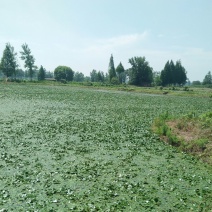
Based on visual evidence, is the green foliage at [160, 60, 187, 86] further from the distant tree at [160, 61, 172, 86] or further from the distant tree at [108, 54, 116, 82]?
the distant tree at [108, 54, 116, 82]

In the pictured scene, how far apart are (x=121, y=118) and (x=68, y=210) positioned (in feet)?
70.7

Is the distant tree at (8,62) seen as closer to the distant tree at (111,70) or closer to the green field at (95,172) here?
the distant tree at (111,70)

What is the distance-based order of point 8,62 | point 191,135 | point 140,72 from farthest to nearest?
1. point 140,72
2. point 8,62
3. point 191,135

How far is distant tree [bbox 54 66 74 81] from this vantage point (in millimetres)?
153750

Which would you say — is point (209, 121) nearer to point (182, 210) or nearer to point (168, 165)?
point (168, 165)

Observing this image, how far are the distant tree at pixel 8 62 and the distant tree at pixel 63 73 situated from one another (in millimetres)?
46582

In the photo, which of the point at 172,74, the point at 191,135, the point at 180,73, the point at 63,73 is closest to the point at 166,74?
the point at 172,74

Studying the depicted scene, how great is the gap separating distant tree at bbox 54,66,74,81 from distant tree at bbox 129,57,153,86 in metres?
48.7

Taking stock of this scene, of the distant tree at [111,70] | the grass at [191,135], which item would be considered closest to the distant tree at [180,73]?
the distant tree at [111,70]

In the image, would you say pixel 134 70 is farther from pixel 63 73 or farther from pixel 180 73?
pixel 63 73

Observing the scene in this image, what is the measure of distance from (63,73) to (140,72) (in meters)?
52.9

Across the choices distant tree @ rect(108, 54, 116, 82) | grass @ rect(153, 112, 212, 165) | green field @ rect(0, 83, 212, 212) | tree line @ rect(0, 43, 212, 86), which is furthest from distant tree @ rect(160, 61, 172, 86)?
green field @ rect(0, 83, 212, 212)

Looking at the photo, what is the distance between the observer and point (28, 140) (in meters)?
18.7

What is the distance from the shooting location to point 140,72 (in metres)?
120
